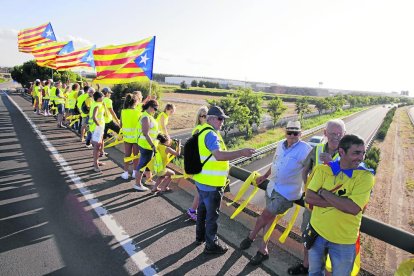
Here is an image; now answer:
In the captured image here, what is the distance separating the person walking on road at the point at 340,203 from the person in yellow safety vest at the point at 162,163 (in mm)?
3793


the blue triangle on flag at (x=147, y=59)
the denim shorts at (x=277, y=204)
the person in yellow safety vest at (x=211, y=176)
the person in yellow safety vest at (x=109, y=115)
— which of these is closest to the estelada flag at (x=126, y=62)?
the blue triangle on flag at (x=147, y=59)

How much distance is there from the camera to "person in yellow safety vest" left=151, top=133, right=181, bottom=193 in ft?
21.3

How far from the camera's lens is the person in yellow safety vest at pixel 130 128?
290 inches

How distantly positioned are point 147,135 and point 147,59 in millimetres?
3841

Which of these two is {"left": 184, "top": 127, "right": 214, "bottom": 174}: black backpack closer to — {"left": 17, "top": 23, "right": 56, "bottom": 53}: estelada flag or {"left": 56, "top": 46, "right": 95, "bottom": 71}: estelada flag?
{"left": 56, "top": 46, "right": 95, "bottom": 71}: estelada flag

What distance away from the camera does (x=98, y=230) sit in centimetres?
488

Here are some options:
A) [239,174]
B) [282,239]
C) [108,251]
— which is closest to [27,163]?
[108,251]

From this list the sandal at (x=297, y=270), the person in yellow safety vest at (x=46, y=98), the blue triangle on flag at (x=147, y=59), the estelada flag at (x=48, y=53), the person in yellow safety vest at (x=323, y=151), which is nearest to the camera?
the person in yellow safety vest at (x=323, y=151)

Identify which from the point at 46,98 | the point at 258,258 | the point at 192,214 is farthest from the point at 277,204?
the point at 46,98

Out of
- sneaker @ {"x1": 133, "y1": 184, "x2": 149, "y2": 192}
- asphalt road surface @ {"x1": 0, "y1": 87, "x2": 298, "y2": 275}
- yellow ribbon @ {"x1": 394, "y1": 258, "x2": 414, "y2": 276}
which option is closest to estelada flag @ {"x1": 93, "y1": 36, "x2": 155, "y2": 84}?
asphalt road surface @ {"x1": 0, "y1": 87, "x2": 298, "y2": 275}

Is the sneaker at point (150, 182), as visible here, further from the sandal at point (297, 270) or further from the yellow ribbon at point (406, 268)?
the yellow ribbon at point (406, 268)

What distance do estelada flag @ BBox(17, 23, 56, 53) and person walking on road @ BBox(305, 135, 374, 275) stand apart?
20728 mm

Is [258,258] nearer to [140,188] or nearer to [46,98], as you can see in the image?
[140,188]

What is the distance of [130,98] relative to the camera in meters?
7.61
